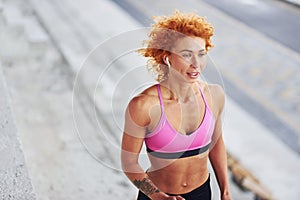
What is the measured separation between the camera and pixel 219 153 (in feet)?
3.44

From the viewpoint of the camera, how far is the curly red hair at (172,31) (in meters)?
0.90

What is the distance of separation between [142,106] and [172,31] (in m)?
0.17

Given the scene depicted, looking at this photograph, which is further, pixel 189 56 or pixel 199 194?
pixel 199 194

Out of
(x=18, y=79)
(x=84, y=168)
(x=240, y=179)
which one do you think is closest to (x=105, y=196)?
(x=84, y=168)

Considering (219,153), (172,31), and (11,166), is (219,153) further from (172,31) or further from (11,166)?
(11,166)

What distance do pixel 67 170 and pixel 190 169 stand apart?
4.91ft

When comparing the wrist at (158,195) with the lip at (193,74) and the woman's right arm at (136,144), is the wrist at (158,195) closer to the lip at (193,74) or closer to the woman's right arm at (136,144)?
the woman's right arm at (136,144)

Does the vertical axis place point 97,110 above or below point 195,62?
below

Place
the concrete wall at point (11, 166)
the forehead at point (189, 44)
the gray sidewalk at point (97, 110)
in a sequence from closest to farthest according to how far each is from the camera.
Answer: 1. the forehead at point (189, 44)
2. the gray sidewalk at point (97, 110)
3. the concrete wall at point (11, 166)

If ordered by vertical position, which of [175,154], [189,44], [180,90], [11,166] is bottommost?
[11,166]

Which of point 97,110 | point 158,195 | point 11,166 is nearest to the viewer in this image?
point 158,195

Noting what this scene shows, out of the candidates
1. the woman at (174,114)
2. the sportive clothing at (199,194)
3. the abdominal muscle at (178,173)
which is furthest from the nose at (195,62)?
the sportive clothing at (199,194)

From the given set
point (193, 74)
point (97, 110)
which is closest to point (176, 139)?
point (193, 74)

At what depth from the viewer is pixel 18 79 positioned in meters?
3.34
